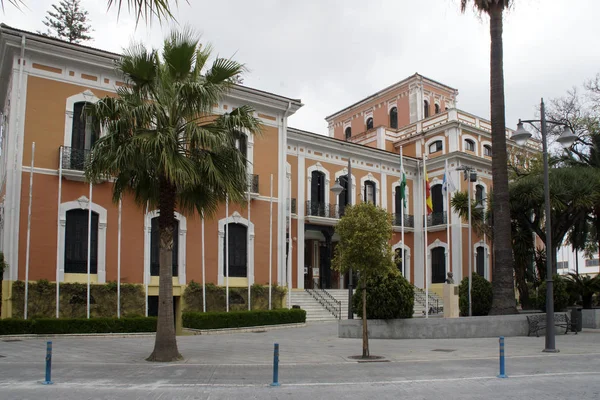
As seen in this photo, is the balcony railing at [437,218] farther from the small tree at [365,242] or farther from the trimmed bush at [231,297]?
the small tree at [365,242]

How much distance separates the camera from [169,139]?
13312 mm

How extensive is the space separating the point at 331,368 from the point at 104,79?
15992 mm

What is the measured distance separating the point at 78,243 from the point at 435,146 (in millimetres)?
24758

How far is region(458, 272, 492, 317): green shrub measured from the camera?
2281 centimetres

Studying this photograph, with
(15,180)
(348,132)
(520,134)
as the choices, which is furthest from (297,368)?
(348,132)

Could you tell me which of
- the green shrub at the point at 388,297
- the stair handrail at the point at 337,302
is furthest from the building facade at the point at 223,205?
the green shrub at the point at 388,297

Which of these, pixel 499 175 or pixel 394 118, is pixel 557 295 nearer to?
pixel 499 175

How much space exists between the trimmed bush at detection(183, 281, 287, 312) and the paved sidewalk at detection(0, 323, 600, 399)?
15.1 feet

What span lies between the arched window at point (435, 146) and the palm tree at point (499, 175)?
16.6 metres

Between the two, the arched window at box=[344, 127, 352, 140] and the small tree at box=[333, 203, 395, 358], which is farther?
the arched window at box=[344, 127, 352, 140]

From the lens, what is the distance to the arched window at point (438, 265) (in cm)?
3697

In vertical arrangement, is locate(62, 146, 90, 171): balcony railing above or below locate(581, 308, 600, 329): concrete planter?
above

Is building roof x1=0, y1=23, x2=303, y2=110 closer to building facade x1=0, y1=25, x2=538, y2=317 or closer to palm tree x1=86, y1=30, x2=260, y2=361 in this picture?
building facade x1=0, y1=25, x2=538, y2=317

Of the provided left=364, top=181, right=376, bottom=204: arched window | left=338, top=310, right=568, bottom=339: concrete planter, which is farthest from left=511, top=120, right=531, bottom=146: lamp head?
left=364, top=181, right=376, bottom=204: arched window
